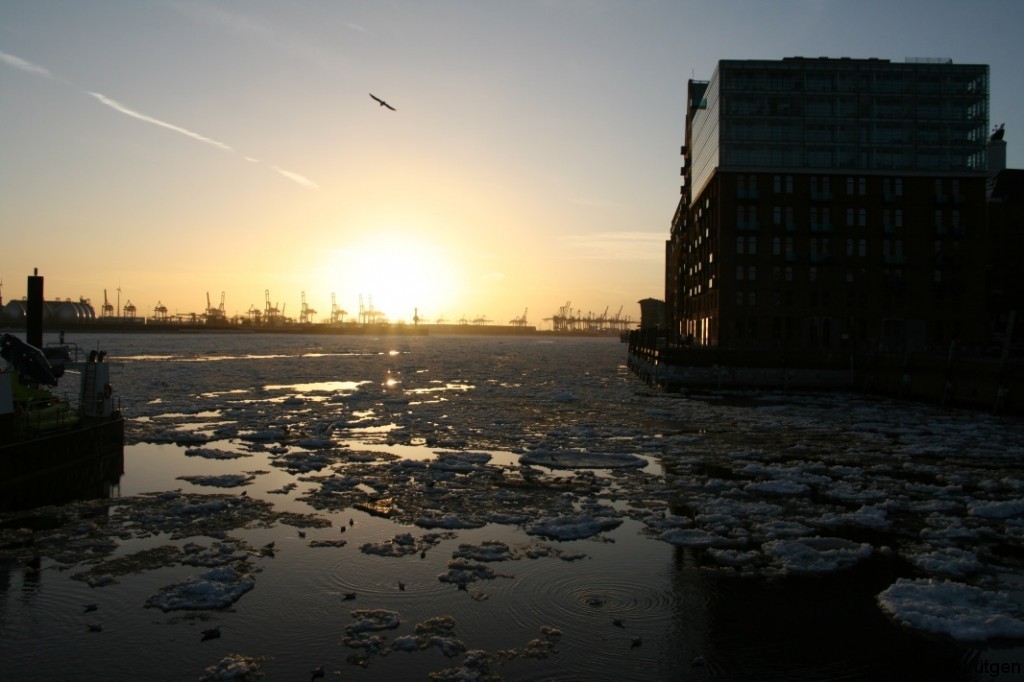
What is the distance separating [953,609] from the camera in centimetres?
1110

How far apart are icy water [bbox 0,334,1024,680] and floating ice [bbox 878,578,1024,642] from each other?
41 millimetres

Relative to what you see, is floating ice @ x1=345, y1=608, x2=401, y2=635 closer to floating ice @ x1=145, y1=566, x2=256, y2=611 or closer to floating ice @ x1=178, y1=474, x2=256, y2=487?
floating ice @ x1=145, y1=566, x2=256, y2=611

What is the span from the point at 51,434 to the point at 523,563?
1577 cm

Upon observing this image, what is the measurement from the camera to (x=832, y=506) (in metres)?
17.8

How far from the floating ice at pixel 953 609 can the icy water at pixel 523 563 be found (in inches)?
1.6

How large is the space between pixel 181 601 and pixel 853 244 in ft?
268

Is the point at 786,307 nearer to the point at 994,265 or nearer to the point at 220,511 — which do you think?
the point at 994,265

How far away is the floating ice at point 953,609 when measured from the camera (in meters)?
10.4

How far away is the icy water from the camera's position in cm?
957

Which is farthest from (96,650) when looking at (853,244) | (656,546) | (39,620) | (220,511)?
(853,244)

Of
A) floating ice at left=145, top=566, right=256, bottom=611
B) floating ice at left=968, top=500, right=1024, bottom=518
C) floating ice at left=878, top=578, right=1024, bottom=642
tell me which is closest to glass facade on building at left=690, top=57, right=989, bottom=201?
floating ice at left=968, top=500, right=1024, bottom=518

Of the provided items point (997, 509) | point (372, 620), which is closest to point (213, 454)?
point (372, 620)

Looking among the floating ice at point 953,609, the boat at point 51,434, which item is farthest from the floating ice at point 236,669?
the boat at point 51,434

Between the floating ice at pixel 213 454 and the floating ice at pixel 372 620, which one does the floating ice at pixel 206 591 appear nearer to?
the floating ice at pixel 372 620
